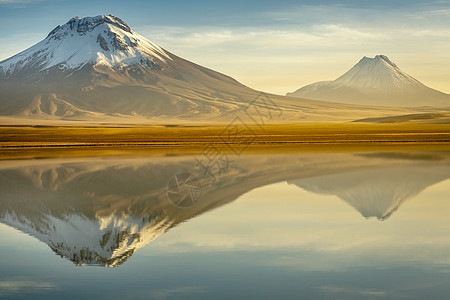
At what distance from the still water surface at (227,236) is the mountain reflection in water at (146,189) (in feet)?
0.18

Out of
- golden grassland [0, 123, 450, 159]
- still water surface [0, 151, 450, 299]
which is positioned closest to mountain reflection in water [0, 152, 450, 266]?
still water surface [0, 151, 450, 299]

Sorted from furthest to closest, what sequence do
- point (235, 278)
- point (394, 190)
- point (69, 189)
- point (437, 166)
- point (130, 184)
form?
point (437, 166) → point (130, 184) → point (69, 189) → point (394, 190) → point (235, 278)

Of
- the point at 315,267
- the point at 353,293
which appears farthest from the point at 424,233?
the point at 353,293

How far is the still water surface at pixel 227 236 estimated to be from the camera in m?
9.34

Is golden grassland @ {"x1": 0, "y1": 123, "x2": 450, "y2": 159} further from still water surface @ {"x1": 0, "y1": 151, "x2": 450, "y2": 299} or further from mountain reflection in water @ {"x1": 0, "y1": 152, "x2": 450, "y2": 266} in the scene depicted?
still water surface @ {"x1": 0, "y1": 151, "x2": 450, "y2": 299}

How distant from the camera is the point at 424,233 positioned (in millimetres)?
12852

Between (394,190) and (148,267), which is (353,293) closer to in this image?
(148,267)

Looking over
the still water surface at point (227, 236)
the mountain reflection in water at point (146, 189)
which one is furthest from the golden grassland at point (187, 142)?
the still water surface at point (227, 236)

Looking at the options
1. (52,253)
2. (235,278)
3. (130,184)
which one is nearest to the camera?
(235,278)

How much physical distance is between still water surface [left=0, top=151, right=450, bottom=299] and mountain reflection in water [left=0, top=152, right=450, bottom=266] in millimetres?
56

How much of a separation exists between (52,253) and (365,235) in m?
6.53

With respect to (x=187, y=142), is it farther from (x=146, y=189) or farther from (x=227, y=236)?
(x=227, y=236)

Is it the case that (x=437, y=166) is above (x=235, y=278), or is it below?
above

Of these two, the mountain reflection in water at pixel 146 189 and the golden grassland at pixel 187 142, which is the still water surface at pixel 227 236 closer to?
the mountain reflection in water at pixel 146 189
